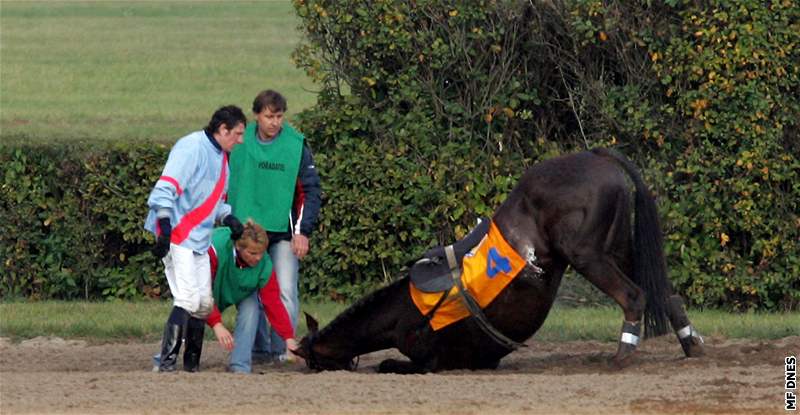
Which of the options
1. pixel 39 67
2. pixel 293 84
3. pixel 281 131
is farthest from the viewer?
pixel 39 67

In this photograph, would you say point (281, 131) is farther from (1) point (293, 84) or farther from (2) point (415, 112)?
(1) point (293, 84)

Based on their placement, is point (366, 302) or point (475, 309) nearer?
point (475, 309)

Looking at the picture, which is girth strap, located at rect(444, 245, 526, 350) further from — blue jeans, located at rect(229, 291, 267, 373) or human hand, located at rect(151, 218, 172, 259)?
human hand, located at rect(151, 218, 172, 259)

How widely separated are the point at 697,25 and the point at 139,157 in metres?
4.38

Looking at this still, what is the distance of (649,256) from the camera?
29.3 ft

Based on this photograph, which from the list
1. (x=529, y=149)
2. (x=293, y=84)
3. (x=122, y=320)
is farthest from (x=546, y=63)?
(x=293, y=84)

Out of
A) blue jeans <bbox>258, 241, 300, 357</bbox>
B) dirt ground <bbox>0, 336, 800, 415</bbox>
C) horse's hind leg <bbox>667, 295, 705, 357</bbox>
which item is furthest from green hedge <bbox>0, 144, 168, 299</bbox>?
horse's hind leg <bbox>667, 295, 705, 357</bbox>

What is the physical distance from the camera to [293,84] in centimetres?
2380

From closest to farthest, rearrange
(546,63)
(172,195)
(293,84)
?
(172,195)
(546,63)
(293,84)

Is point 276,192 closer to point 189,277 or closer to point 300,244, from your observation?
point 300,244

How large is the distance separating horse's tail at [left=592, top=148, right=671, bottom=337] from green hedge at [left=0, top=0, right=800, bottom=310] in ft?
7.16

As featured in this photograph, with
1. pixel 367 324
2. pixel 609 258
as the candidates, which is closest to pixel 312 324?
pixel 367 324

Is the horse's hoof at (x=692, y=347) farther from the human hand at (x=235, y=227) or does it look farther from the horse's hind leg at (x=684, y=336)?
the human hand at (x=235, y=227)

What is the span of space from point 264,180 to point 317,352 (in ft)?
3.68
